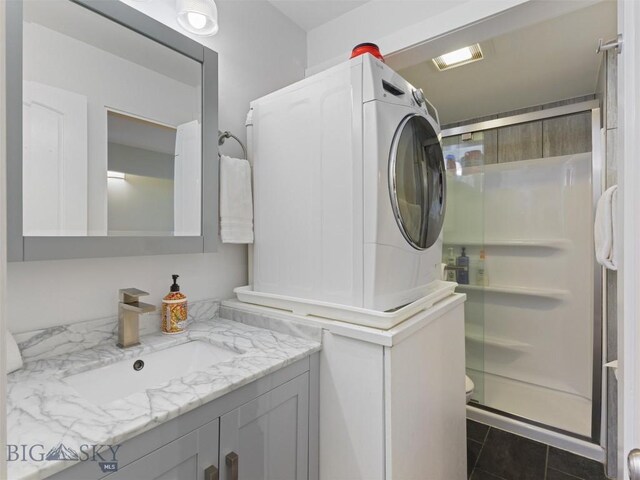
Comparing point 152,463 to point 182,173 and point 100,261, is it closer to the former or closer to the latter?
point 100,261

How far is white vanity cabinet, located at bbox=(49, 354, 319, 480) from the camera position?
2.12 ft

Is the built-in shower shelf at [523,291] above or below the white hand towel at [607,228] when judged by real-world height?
below

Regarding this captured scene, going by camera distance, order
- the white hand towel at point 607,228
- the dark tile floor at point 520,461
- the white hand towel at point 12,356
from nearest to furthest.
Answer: the white hand towel at point 12,356, the white hand towel at point 607,228, the dark tile floor at point 520,461

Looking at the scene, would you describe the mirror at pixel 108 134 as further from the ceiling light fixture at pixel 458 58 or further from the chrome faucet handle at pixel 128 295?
the ceiling light fixture at pixel 458 58

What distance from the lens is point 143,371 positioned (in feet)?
3.43

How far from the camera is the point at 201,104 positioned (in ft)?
4.18

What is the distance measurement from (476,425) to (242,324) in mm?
1874

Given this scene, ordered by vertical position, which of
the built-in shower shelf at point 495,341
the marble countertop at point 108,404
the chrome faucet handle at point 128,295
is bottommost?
the built-in shower shelf at point 495,341

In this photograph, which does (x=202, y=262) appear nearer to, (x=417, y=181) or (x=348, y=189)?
(x=348, y=189)

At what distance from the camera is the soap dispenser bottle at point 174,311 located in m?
1.23

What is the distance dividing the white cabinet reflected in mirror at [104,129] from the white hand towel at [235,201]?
11 centimetres

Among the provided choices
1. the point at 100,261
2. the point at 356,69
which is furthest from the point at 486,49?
the point at 100,261

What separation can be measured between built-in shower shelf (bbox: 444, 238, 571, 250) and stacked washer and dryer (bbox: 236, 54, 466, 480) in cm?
158

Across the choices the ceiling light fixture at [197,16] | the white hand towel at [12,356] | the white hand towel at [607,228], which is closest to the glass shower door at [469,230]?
the white hand towel at [607,228]
